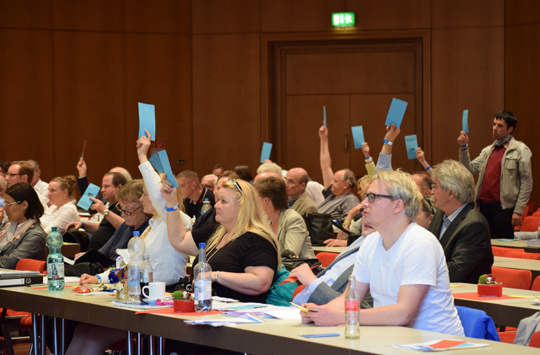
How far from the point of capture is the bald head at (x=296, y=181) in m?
7.43

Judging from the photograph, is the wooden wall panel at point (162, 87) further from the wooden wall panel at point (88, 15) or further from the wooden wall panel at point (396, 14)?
the wooden wall panel at point (396, 14)

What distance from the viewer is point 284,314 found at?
3.42 m

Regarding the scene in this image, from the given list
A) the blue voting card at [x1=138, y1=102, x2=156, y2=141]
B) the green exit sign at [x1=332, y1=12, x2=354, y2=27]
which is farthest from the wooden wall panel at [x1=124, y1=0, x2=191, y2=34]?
the blue voting card at [x1=138, y1=102, x2=156, y2=141]

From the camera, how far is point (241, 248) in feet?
13.7

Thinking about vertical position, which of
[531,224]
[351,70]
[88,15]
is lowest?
[531,224]

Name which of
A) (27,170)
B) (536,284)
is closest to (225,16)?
(27,170)

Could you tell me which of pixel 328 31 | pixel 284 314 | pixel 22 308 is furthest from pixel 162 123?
pixel 284 314

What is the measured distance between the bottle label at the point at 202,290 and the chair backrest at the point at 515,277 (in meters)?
1.98

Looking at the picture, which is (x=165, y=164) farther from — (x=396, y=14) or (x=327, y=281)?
(x=396, y=14)

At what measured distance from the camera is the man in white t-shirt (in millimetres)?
3080

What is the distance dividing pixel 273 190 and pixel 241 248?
147 centimetres

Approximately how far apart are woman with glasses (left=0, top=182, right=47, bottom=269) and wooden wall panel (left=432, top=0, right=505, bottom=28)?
7523 millimetres

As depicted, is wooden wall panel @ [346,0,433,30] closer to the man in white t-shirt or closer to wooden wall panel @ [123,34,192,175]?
wooden wall panel @ [123,34,192,175]

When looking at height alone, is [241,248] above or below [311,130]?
below
